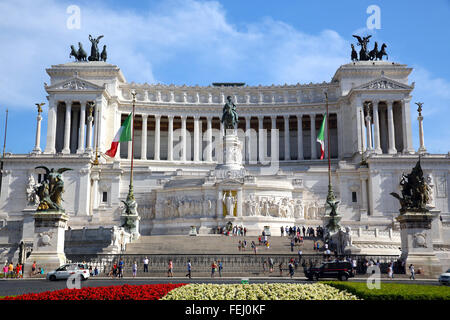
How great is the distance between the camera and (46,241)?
34469mm

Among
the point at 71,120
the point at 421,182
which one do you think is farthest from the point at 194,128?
the point at 421,182

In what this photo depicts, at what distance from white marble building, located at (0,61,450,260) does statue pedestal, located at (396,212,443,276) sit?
11351 millimetres

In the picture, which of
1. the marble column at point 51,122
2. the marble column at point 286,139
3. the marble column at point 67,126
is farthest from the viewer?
the marble column at point 286,139

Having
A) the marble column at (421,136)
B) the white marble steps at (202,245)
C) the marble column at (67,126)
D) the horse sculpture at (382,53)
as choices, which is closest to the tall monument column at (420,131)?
the marble column at (421,136)

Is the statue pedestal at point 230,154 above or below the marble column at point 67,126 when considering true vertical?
below

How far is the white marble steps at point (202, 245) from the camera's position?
44.7 meters

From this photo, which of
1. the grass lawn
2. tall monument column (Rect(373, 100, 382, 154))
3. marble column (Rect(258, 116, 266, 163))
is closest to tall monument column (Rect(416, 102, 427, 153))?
tall monument column (Rect(373, 100, 382, 154))

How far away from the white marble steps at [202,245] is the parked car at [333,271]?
1216 cm

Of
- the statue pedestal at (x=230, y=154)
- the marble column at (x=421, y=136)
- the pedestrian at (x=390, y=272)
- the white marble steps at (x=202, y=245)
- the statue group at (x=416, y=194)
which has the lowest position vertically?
the pedestrian at (x=390, y=272)

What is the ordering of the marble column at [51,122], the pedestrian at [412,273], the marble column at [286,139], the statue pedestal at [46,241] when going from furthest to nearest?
1. the marble column at [286,139]
2. the marble column at [51,122]
3. the statue pedestal at [46,241]
4. the pedestrian at [412,273]

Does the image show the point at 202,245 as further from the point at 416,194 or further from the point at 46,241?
the point at 416,194

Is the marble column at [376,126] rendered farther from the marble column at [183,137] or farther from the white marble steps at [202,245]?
the white marble steps at [202,245]

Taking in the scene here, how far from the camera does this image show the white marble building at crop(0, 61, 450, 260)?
61.9m
